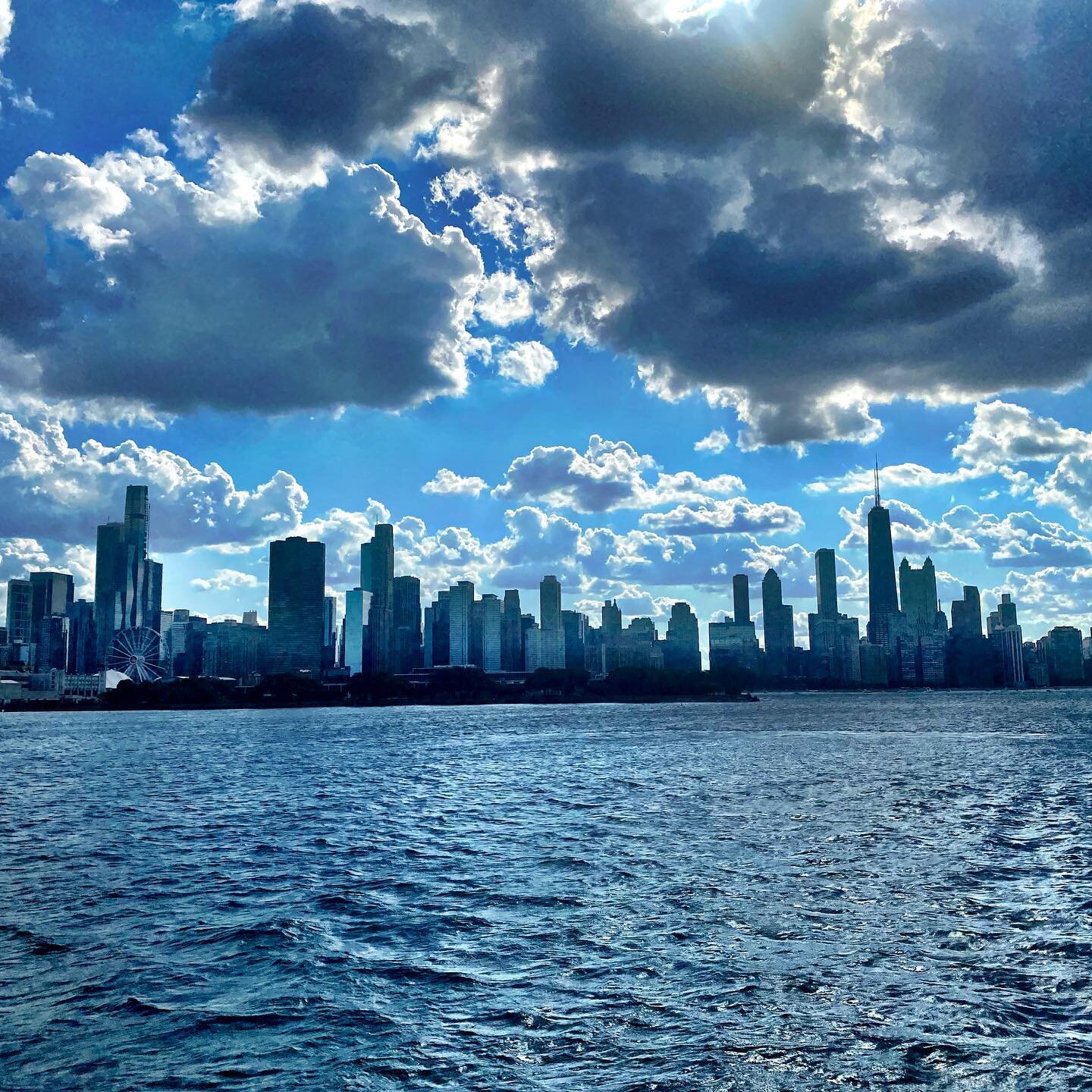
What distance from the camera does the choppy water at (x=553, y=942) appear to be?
65.5 ft

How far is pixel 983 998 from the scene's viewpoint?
23312 mm

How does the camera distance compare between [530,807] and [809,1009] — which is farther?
[530,807]

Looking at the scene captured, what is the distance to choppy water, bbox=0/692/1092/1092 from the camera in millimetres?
19969

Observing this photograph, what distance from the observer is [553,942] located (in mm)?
29000

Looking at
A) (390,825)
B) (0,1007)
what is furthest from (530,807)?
(0,1007)

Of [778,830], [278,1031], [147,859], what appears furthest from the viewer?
[778,830]

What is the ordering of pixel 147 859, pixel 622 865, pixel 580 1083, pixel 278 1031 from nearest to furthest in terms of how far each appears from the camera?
1. pixel 580 1083
2. pixel 278 1031
3. pixel 622 865
4. pixel 147 859

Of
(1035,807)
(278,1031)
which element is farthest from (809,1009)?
(1035,807)

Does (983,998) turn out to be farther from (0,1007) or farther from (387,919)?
(0,1007)

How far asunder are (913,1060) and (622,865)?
22.2 m

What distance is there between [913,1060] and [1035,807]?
154ft

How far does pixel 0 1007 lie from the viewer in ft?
78.2

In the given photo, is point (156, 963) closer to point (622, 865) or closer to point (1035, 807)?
point (622, 865)

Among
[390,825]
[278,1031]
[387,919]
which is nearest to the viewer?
[278,1031]
